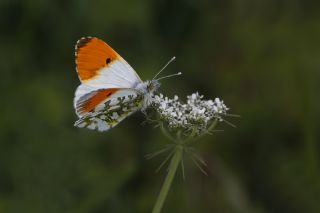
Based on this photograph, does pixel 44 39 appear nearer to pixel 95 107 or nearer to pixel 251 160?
pixel 251 160

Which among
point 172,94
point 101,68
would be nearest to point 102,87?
point 101,68

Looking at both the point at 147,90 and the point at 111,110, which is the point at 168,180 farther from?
the point at 147,90

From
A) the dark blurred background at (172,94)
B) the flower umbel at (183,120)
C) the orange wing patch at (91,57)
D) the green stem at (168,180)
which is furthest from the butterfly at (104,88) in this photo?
the dark blurred background at (172,94)

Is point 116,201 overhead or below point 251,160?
below

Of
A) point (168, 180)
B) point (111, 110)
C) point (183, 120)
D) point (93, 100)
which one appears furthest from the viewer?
point (93, 100)

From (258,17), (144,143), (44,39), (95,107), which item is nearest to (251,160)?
(144,143)

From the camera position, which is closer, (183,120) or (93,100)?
(183,120)
